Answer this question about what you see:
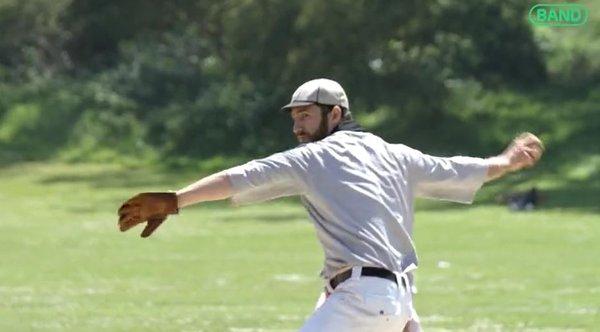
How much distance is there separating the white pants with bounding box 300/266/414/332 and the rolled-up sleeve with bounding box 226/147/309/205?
1.47 feet

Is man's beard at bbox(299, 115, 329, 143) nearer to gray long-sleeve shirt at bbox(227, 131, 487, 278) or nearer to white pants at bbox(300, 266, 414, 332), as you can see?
gray long-sleeve shirt at bbox(227, 131, 487, 278)

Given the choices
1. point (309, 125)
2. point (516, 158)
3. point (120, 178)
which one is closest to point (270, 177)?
point (309, 125)

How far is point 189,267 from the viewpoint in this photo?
20.6 m

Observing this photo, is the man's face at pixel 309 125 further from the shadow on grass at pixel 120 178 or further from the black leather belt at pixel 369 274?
the shadow on grass at pixel 120 178

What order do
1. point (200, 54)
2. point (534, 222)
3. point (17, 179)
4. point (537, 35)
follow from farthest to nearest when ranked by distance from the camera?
1. point (200, 54)
2. point (537, 35)
3. point (17, 179)
4. point (534, 222)

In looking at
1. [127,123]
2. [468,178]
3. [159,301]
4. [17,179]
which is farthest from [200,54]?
[468,178]

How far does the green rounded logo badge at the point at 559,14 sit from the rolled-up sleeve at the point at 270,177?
2852 centimetres

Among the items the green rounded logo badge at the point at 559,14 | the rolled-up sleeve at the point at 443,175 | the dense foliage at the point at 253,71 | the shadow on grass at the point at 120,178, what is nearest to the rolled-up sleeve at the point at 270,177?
the rolled-up sleeve at the point at 443,175

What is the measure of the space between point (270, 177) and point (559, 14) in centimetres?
3102

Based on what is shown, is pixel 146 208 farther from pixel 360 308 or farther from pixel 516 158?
pixel 516 158

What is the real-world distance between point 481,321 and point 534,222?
1228 cm

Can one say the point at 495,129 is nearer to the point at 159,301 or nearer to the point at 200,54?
the point at 200,54

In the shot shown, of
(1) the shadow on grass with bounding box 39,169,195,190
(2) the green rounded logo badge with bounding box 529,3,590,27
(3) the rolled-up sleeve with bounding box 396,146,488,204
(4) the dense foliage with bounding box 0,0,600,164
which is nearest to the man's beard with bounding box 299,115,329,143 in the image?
(3) the rolled-up sleeve with bounding box 396,146,488,204

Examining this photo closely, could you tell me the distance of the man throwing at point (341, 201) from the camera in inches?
272
